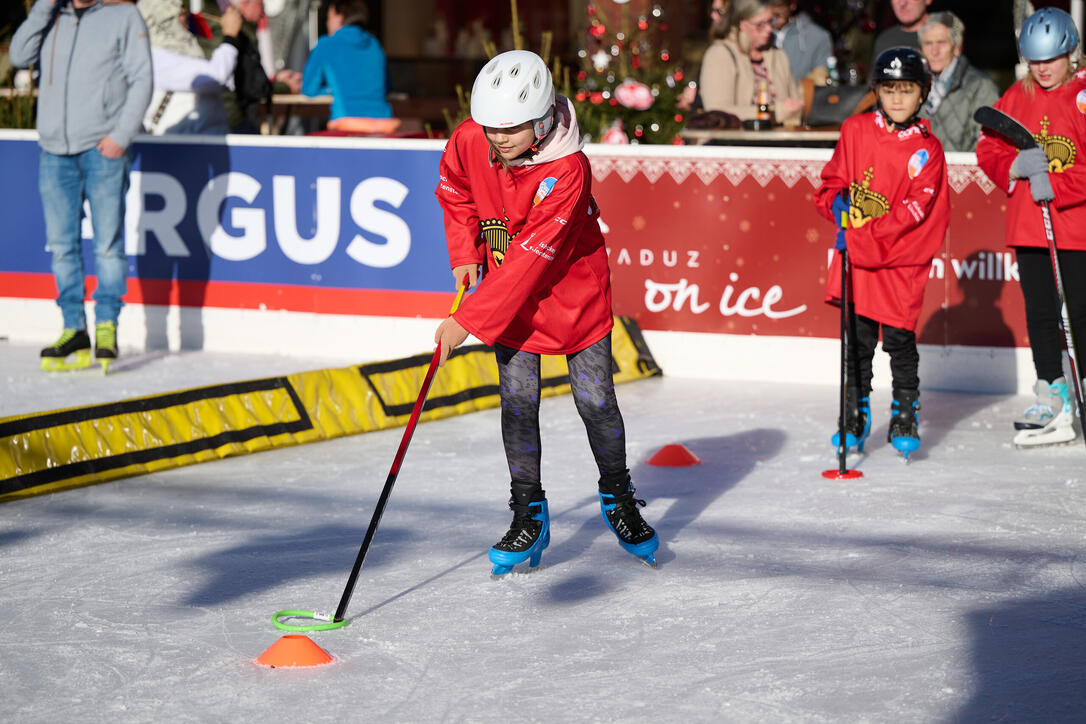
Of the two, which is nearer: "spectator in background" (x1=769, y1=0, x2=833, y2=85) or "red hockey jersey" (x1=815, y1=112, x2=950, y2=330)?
"red hockey jersey" (x1=815, y1=112, x2=950, y2=330)

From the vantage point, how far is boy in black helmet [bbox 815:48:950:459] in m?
5.96

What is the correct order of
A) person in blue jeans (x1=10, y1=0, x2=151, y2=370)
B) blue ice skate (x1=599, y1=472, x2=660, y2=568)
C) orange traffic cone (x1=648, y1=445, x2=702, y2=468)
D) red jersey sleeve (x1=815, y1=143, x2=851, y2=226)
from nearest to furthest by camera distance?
blue ice skate (x1=599, y1=472, x2=660, y2=568) → red jersey sleeve (x1=815, y1=143, x2=851, y2=226) → orange traffic cone (x1=648, y1=445, x2=702, y2=468) → person in blue jeans (x1=10, y1=0, x2=151, y2=370)

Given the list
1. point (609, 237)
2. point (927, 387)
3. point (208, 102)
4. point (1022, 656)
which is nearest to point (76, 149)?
point (208, 102)

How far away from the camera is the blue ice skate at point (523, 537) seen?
4586 millimetres

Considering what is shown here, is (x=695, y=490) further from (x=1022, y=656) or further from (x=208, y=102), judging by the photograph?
(x=208, y=102)

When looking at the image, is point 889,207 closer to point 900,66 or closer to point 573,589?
point 900,66

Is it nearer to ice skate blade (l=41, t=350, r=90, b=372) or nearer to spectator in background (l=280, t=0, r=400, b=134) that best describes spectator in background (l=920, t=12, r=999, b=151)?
spectator in background (l=280, t=0, r=400, b=134)

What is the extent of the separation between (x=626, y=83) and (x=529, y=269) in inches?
229

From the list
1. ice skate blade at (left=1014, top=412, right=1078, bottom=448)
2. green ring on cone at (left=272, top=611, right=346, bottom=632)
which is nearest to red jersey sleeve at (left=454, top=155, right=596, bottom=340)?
green ring on cone at (left=272, top=611, right=346, bottom=632)

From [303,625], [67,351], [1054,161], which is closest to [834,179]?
[1054,161]

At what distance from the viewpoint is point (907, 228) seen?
601 centimetres

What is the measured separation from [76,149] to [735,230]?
354cm

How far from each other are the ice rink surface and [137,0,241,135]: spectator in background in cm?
391

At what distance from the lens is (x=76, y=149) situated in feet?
26.1
